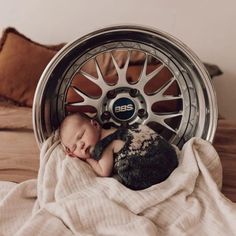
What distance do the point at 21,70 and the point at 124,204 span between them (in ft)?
2.12

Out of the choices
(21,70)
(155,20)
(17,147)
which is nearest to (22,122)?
(17,147)

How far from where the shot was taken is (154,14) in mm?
1527

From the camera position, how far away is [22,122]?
1.32 m

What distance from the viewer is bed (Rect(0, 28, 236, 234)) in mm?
1283

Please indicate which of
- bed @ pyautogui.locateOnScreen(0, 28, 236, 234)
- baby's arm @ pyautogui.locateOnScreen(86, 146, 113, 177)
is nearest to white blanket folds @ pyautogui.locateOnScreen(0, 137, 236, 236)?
baby's arm @ pyautogui.locateOnScreen(86, 146, 113, 177)

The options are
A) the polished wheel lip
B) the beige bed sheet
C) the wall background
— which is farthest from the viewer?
the wall background

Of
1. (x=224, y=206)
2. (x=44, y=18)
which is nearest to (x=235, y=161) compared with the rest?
(x=224, y=206)

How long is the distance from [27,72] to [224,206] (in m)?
0.78

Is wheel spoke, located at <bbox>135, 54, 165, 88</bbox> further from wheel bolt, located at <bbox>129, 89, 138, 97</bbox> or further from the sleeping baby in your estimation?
the sleeping baby

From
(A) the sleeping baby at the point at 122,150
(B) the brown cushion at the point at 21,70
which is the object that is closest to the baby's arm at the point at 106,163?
(A) the sleeping baby at the point at 122,150

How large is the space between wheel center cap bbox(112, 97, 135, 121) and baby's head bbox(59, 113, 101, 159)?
0.10 meters

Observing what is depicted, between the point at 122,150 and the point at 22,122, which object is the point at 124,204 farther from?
the point at 22,122

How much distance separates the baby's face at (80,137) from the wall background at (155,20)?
0.53 m

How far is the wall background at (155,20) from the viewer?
1.50m
